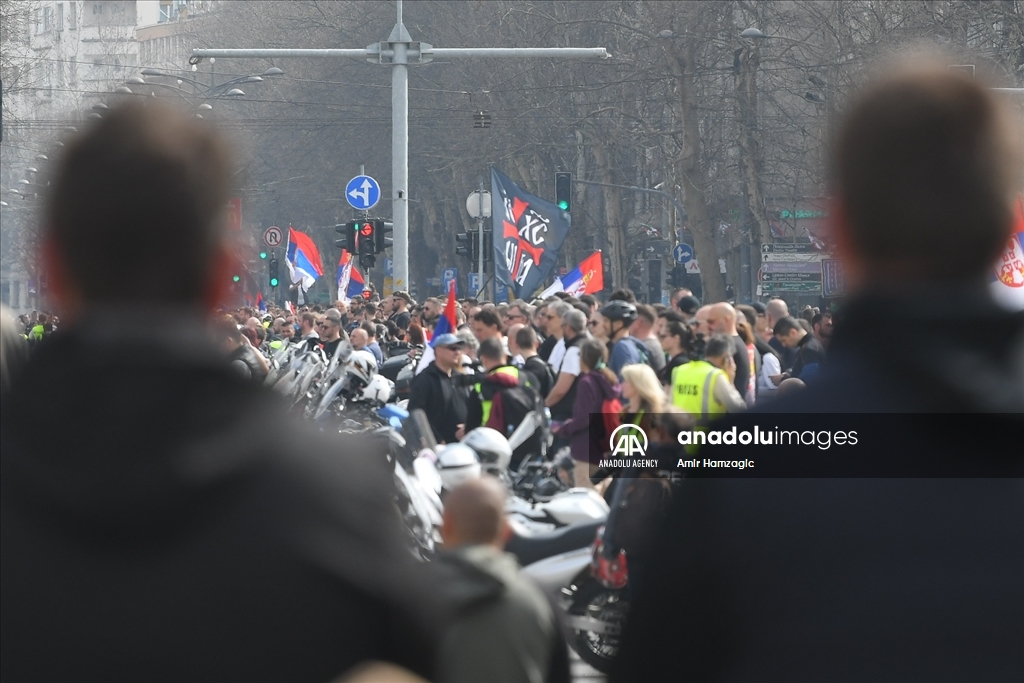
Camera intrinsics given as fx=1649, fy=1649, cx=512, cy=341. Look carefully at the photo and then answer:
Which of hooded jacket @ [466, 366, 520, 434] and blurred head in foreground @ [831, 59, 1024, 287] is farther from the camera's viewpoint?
hooded jacket @ [466, 366, 520, 434]

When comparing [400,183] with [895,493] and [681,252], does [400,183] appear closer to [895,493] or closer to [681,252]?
[681,252]

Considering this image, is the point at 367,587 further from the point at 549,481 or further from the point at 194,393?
the point at 549,481

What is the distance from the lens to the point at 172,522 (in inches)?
64.5

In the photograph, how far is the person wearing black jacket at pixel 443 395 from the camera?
1094 cm

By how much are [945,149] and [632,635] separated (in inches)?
26.4

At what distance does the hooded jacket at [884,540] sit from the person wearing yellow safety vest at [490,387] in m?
8.40

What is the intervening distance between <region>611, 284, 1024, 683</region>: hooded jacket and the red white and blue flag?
101 feet

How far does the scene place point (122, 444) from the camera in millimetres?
1639

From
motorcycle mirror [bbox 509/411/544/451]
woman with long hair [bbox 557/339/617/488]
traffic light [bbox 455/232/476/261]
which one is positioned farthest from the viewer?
traffic light [bbox 455/232/476/261]

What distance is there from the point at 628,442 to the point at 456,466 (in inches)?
62.4

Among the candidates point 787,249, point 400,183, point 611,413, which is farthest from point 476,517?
point 787,249

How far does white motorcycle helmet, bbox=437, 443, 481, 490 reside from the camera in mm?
8016

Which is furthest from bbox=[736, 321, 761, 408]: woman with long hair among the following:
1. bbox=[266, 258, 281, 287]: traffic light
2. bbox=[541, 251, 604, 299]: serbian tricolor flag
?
bbox=[266, 258, 281, 287]: traffic light

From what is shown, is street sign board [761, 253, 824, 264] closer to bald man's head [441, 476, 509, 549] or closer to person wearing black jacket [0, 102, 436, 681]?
bald man's head [441, 476, 509, 549]
